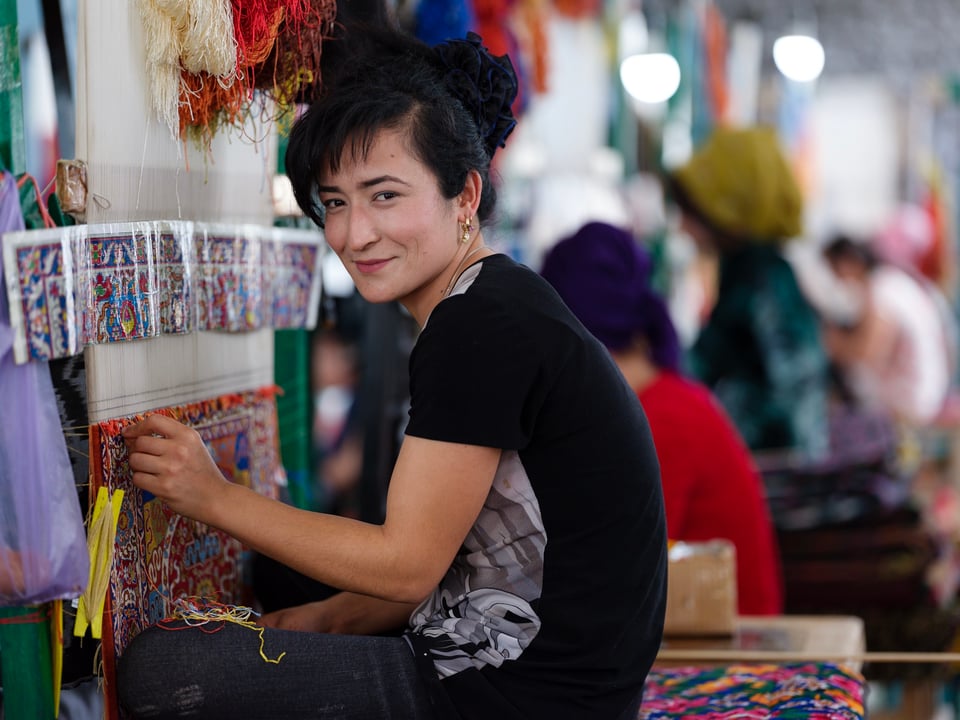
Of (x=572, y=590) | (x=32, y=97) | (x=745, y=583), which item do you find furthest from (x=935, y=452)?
(x=572, y=590)

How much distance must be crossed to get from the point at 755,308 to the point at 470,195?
277 centimetres

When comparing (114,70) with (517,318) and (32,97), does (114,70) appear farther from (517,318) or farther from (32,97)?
(32,97)

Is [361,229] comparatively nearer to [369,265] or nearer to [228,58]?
[369,265]

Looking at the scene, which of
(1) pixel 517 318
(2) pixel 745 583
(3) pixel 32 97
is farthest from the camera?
(3) pixel 32 97

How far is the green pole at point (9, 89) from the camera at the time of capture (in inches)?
61.6

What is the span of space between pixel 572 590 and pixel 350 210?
581mm

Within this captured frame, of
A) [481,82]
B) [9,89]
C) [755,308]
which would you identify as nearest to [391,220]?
[481,82]

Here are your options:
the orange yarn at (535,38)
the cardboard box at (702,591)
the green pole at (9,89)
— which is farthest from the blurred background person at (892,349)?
the green pole at (9,89)

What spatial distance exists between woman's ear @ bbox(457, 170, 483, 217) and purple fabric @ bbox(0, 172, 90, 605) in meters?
0.58

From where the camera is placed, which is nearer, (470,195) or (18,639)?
(18,639)

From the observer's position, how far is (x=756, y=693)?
206cm

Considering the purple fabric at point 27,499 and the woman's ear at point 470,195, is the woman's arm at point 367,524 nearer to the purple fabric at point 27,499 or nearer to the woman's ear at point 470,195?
the purple fabric at point 27,499

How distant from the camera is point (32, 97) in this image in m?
3.52

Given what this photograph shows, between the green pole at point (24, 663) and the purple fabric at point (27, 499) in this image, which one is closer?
the purple fabric at point (27, 499)
